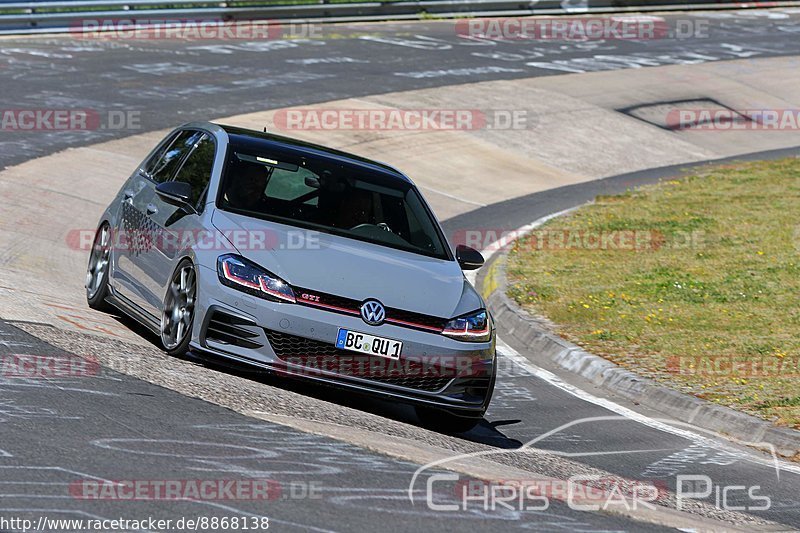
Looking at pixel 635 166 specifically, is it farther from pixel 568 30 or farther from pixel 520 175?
pixel 568 30

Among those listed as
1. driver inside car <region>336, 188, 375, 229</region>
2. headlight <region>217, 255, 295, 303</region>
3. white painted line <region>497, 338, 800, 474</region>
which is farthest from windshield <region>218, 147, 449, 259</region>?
white painted line <region>497, 338, 800, 474</region>

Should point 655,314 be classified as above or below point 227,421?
below

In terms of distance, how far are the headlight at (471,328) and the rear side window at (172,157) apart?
2.85 metres

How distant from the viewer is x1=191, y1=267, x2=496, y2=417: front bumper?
7820 millimetres

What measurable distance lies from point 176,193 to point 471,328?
2.29m

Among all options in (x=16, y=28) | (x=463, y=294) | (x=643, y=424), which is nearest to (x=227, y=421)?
(x=463, y=294)

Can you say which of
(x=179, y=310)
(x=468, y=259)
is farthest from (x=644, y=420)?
(x=179, y=310)

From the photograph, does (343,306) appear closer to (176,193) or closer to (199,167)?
(176,193)

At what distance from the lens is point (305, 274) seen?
8008 millimetres

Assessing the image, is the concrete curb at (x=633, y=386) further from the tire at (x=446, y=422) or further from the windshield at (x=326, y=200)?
the windshield at (x=326, y=200)

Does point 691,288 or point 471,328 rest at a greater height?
point 471,328

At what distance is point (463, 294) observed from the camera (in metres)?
8.51

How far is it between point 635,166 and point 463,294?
1498cm

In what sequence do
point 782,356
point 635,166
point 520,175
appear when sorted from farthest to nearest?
point 635,166 → point 520,175 → point 782,356
